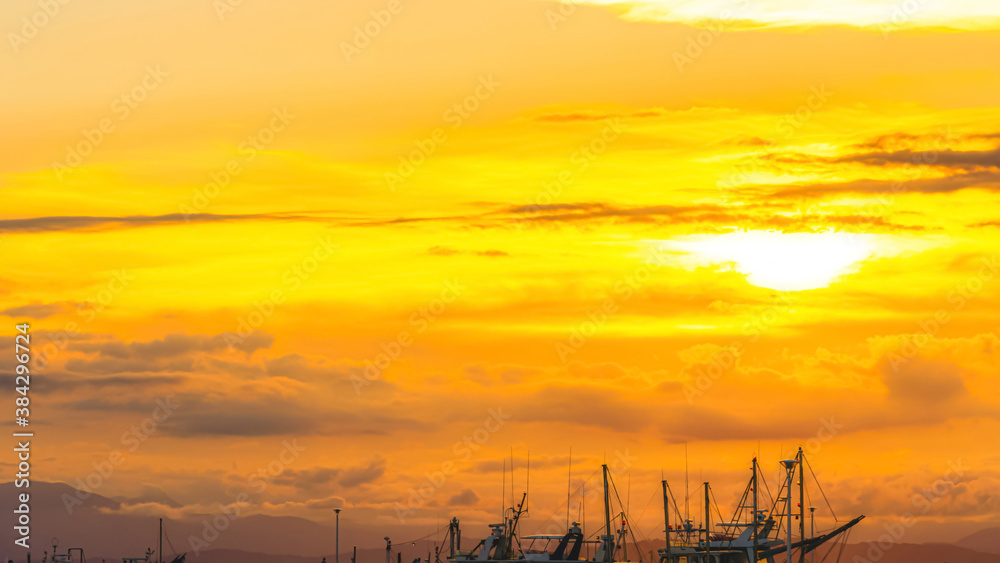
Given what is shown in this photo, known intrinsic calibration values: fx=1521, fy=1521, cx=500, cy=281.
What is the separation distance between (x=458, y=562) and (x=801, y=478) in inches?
1460

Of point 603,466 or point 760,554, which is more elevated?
point 603,466

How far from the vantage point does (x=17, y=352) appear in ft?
335

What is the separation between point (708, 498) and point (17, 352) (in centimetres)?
10463

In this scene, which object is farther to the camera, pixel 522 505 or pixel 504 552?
pixel 522 505

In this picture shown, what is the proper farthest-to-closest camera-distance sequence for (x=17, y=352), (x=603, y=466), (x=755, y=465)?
(x=603, y=466) < (x=755, y=465) < (x=17, y=352)

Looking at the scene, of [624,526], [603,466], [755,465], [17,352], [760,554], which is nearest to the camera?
[17,352]

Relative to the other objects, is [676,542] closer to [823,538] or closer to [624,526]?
[624,526]

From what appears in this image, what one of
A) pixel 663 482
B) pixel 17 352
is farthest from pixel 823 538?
pixel 17 352

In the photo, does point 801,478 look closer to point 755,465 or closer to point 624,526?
point 755,465

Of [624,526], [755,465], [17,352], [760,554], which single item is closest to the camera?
[17,352]

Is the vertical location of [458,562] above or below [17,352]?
below

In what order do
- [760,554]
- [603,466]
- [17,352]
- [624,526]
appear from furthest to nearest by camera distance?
1. [624,526]
2. [603,466]
3. [760,554]
4. [17,352]

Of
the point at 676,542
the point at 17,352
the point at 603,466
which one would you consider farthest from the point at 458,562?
the point at 17,352

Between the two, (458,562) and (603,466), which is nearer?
(458,562)
